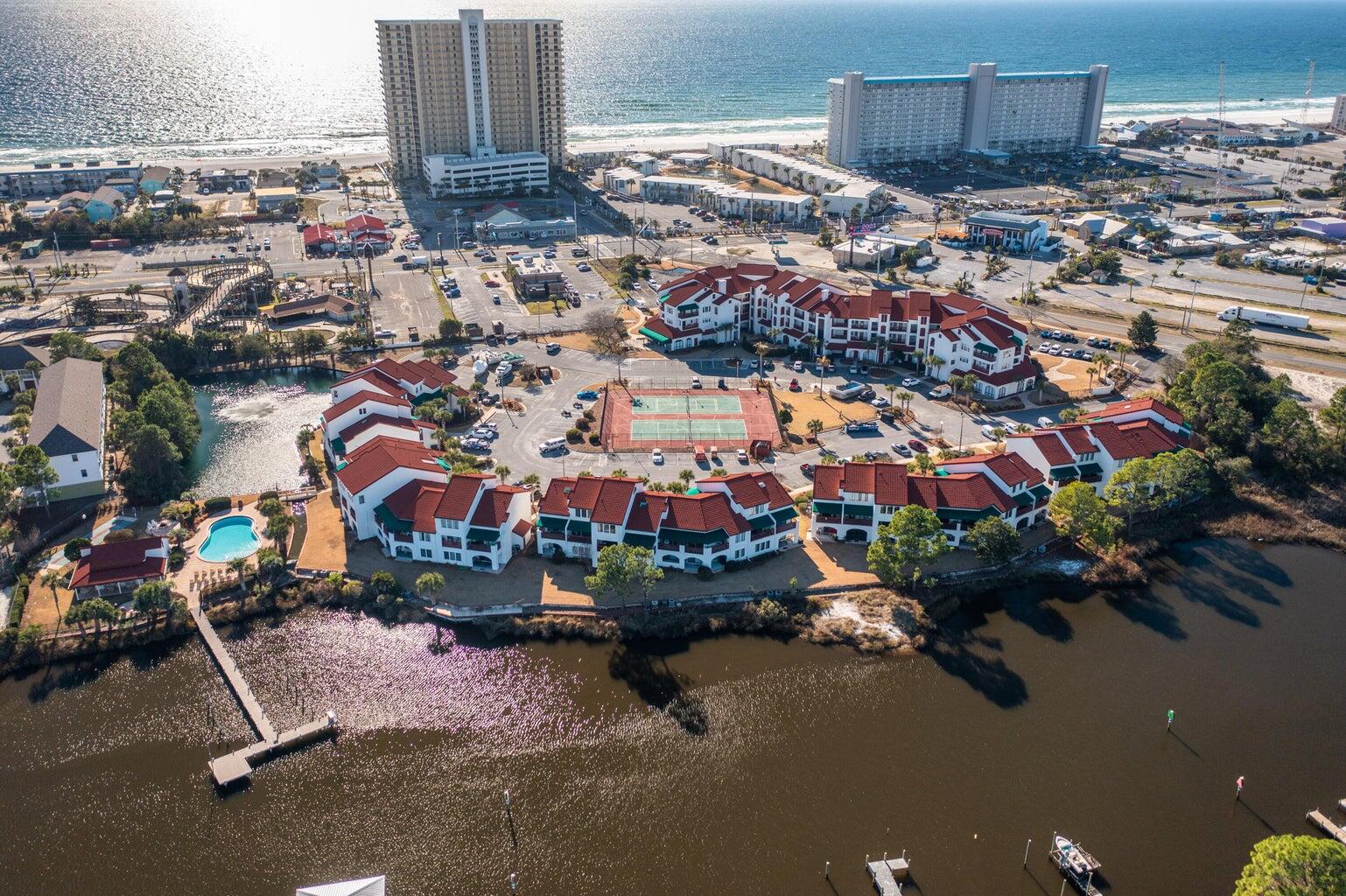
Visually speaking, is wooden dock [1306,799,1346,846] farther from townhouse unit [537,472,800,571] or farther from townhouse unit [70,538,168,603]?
townhouse unit [70,538,168,603]

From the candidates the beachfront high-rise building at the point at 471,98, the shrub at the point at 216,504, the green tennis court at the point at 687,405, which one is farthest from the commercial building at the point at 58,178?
the green tennis court at the point at 687,405

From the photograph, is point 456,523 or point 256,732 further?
point 456,523

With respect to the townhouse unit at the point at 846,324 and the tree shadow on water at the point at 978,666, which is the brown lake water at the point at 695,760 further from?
the townhouse unit at the point at 846,324

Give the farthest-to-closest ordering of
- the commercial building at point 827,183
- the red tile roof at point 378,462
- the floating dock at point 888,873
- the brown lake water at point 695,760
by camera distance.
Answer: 1. the commercial building at point 827,183
2. the red tile roof at point 378,462
3. the brown lake water at point 695,760
4. the floating dock at point 888,873

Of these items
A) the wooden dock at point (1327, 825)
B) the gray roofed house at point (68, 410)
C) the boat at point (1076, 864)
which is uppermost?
the gray roofed house at point (68, 410)

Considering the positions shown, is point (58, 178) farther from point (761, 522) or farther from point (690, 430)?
point (761, 522)

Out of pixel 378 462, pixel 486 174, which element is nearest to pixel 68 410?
pixel 378 462

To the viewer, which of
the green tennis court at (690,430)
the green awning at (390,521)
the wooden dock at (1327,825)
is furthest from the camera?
the green tennis court at (690,430)

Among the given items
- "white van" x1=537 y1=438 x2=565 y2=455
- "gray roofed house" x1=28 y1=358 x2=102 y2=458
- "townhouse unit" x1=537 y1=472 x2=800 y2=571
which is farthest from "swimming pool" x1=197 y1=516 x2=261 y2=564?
"white van" x1=537 y1=438 x2=565 y2=455
